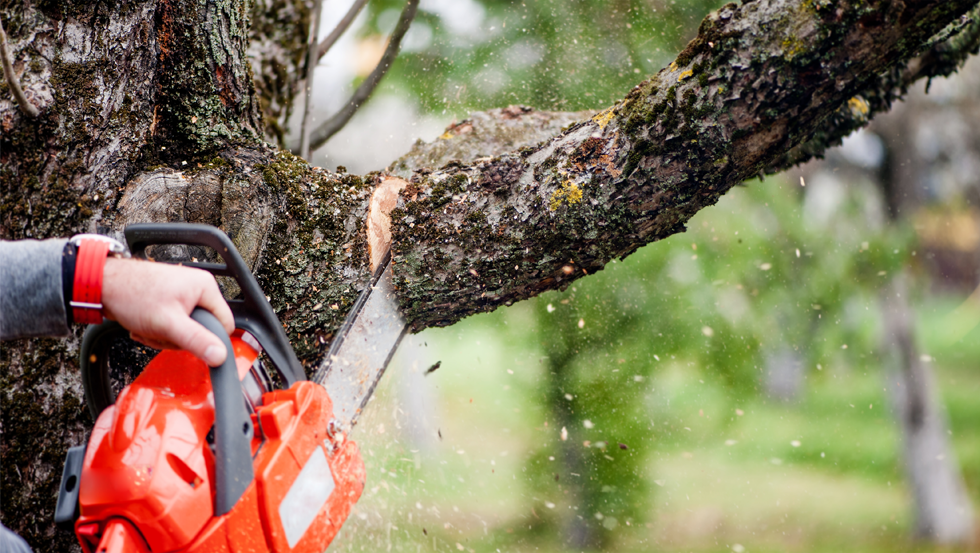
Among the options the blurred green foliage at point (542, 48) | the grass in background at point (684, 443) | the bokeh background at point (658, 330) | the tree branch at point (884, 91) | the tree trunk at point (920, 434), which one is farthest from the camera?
the tree trunk at point (920, 434)

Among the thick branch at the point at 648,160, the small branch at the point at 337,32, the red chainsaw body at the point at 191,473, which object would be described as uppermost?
the small branch at the point at 337,32

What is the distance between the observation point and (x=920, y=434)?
583 centimetres

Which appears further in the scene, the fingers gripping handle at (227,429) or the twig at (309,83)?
the twig at (309,83)

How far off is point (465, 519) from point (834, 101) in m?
6.62

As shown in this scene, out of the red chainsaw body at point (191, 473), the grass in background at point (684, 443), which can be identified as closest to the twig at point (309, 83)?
the grass in background at point (684, 443)

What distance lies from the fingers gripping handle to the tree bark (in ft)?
1.46

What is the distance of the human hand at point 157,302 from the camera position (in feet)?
2.89

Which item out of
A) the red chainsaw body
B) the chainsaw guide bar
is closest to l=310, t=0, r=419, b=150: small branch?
the chainsaw guide bar

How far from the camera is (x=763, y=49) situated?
3.53 feet

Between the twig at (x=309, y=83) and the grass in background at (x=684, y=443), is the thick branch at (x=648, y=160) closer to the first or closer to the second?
the grass in background at (x=684, y=443)

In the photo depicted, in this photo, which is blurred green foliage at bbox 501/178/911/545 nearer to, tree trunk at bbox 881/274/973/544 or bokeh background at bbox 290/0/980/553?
bokeh background at bbox 290/0/980/553

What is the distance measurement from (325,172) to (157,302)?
71cm

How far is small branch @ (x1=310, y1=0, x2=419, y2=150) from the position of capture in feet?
7.98

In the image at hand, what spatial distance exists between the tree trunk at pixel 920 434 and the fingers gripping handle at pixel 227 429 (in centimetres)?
640
